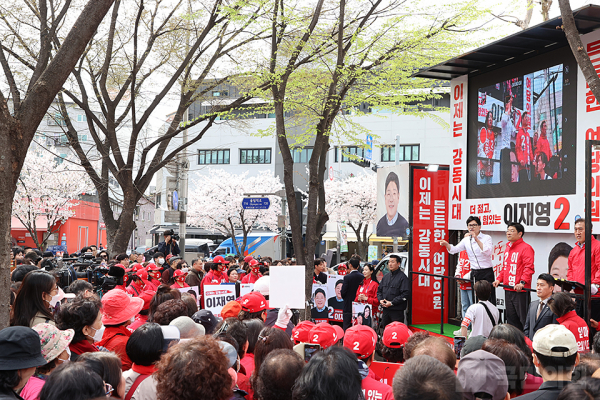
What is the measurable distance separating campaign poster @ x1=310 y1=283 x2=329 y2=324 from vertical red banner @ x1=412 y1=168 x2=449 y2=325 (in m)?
1.98

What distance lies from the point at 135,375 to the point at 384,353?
2.53 m

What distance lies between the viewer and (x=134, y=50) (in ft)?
46.0

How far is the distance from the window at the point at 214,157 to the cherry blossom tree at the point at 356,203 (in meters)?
15.3

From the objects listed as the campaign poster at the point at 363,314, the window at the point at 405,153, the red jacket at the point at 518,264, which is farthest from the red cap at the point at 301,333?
the window at the point at 405,153

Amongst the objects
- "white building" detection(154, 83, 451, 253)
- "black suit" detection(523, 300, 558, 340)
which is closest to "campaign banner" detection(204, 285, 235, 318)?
"black suit" detection(523, 300, 558, 340)

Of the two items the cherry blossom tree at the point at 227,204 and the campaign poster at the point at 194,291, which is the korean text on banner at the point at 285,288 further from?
the cherry blossom tree at the point at 227,204

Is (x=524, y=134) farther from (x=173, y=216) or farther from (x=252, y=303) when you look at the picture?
(x=173, y=216)

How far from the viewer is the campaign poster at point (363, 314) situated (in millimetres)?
10547

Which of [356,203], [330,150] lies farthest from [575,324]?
[330,150]

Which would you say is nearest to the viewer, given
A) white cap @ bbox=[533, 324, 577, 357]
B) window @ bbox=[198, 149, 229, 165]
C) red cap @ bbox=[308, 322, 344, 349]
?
white cap @ bbox=[533, 324, 577, 357]

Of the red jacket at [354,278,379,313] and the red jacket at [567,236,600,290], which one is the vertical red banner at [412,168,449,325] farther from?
the red jacket at [567,236,600,290]

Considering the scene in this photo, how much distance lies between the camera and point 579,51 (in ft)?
19.8

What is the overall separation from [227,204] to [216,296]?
3757 cm

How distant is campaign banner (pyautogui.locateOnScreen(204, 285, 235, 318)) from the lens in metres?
9.66
